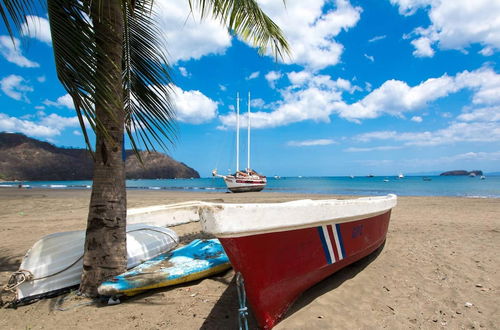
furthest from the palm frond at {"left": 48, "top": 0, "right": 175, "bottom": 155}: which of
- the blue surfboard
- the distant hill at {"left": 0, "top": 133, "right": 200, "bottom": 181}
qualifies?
the distant hill at {"left": 0, "top": 133, "right": 200, "bottom": 181}

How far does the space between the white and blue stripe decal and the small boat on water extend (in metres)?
2.37

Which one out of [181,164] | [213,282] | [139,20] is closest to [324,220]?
[213,282]

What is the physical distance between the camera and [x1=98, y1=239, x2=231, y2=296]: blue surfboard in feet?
9.74

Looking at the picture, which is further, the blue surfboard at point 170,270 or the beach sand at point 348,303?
the blue surfboard at point 170,270

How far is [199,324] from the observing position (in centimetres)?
259

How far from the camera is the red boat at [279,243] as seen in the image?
213cm

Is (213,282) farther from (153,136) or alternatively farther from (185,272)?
(153,136)

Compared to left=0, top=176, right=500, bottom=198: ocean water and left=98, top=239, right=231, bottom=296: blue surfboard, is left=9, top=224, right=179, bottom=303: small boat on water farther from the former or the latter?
left=0, top=176, right=500, bottom=198: ocean water

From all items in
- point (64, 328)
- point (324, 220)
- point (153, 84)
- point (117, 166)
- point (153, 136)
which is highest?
point (153, 84)

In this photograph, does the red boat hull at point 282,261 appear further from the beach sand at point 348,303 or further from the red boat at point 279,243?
the beach sand at point 348,303

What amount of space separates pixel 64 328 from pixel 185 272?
1195 millimetres

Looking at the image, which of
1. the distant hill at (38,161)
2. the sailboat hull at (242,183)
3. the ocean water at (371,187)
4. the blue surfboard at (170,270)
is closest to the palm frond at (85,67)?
the blue surfboard at (170,270)

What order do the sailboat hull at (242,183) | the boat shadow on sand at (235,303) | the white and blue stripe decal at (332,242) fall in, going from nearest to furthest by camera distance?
1. the boat shadow on sand at (235,303)
2. the white and blue stripe decal at (332,242)
3. the sailboat hull at (242,183)

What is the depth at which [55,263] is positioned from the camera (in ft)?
10.9
